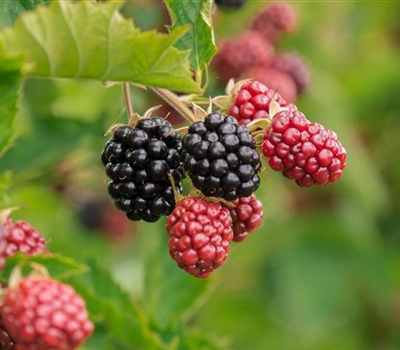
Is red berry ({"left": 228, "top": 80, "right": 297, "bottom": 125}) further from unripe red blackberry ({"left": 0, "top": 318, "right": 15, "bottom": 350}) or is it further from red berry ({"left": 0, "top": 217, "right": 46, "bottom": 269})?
unripe red blackberry ({"left": 0, "top": 318, "right": 15, "bottom": 350})

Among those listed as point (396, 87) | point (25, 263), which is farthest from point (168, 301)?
point (396, 87)

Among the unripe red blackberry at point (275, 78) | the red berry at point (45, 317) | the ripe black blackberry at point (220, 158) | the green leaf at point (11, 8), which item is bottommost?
the red berry at point (45, 317)

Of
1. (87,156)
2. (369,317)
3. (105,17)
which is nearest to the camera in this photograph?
(105,17)

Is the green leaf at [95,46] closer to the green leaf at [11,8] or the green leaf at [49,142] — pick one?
the green leaf at [11,8]

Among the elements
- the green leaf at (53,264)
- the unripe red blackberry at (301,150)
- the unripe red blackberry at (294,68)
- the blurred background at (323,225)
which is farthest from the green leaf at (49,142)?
the green leaf at (53,264)

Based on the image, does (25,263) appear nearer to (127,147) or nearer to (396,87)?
(127,147)

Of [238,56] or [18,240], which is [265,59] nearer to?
[238,56]
